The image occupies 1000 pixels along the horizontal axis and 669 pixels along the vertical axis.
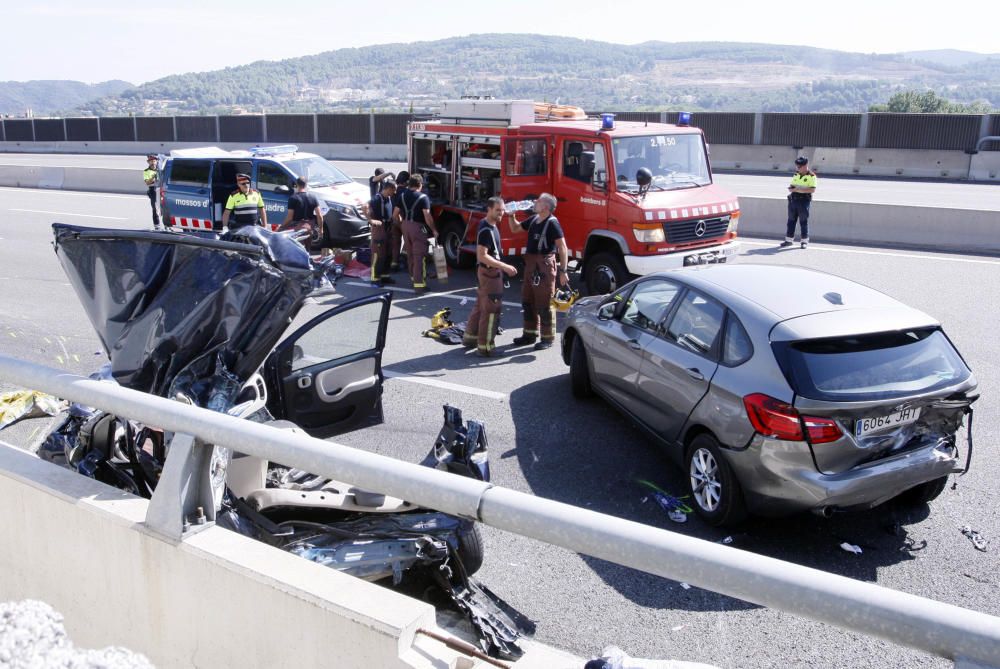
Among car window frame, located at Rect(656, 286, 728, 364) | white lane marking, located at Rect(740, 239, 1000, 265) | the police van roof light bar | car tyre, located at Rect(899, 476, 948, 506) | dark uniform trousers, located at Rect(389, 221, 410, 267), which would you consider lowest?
car tyre, located at Rect(899, 476, 948, 506)

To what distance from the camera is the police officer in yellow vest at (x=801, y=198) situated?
15.5 meters

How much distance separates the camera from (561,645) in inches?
170

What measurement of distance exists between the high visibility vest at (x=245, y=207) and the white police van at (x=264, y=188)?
3.82 ft

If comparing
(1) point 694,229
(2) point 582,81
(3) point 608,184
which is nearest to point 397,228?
(3) point 608,184

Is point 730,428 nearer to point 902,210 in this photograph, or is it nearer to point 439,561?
point 439,561

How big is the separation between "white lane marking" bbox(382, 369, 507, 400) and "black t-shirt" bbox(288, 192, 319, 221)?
5806 mm

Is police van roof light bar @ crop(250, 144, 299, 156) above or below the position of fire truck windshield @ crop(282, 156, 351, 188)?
above

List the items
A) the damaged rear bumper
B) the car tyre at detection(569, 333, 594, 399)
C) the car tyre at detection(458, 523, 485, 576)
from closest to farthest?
Answer: the car tyre at detection(458, 523, 485, 576) → the damaged rear bumper → the car tyre at detection(569, 333, 594, 399)

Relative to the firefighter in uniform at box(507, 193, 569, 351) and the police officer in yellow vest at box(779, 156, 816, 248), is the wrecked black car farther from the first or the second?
the police officer in yellow vest at box(779, 156, 816, 248)

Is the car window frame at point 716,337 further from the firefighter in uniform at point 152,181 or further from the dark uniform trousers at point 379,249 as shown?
the firefighter in uniform at point 152,181

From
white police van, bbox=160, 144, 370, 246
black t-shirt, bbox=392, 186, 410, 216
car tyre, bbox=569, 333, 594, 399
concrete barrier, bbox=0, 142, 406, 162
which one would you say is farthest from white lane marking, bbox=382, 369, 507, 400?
concrete barrier, bbox=0, 142, 406, 162

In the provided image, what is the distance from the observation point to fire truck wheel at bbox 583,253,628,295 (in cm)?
1182

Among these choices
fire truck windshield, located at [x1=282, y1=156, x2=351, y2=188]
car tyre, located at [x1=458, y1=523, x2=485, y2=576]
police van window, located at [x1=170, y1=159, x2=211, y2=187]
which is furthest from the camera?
police van window, located at [x1=170, y1=159, x2=211, y2=187]

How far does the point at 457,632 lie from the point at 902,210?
15096 millimetres
